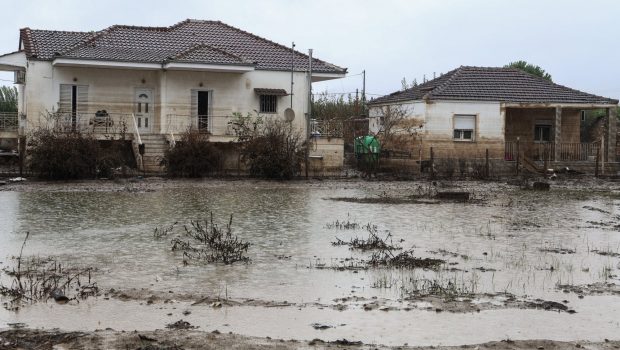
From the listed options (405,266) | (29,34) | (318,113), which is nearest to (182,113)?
(29,34)

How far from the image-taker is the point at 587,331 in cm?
900

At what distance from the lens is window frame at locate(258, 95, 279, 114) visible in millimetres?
38062

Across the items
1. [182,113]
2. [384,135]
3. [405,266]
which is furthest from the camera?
[384,135]

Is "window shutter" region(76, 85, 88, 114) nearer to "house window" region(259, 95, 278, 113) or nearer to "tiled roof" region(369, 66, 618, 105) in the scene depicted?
"house window" region(259, 95, 278, 113)

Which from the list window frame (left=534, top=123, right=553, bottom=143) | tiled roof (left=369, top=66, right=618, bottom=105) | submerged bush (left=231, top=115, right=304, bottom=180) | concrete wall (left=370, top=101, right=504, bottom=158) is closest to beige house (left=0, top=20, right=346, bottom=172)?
submerged bush (left=231, top=115, right=304, bottom=180)

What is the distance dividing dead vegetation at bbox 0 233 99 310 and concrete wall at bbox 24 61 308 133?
23.6 metres

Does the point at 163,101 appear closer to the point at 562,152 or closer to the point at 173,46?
the point at 173,46

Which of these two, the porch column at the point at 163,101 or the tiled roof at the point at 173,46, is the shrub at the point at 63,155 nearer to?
the tiled roof at the point at 173,46

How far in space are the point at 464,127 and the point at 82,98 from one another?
1824 cm

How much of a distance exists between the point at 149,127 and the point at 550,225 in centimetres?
2233

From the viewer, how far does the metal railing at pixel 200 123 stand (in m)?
36.2

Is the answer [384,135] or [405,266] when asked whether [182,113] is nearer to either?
[384,135]

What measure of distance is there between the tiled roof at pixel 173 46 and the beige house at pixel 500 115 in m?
5.51

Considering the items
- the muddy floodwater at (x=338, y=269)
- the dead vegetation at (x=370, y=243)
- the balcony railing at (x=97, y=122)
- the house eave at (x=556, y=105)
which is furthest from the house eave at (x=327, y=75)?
the dead vegetation at (x=370, y=243)
